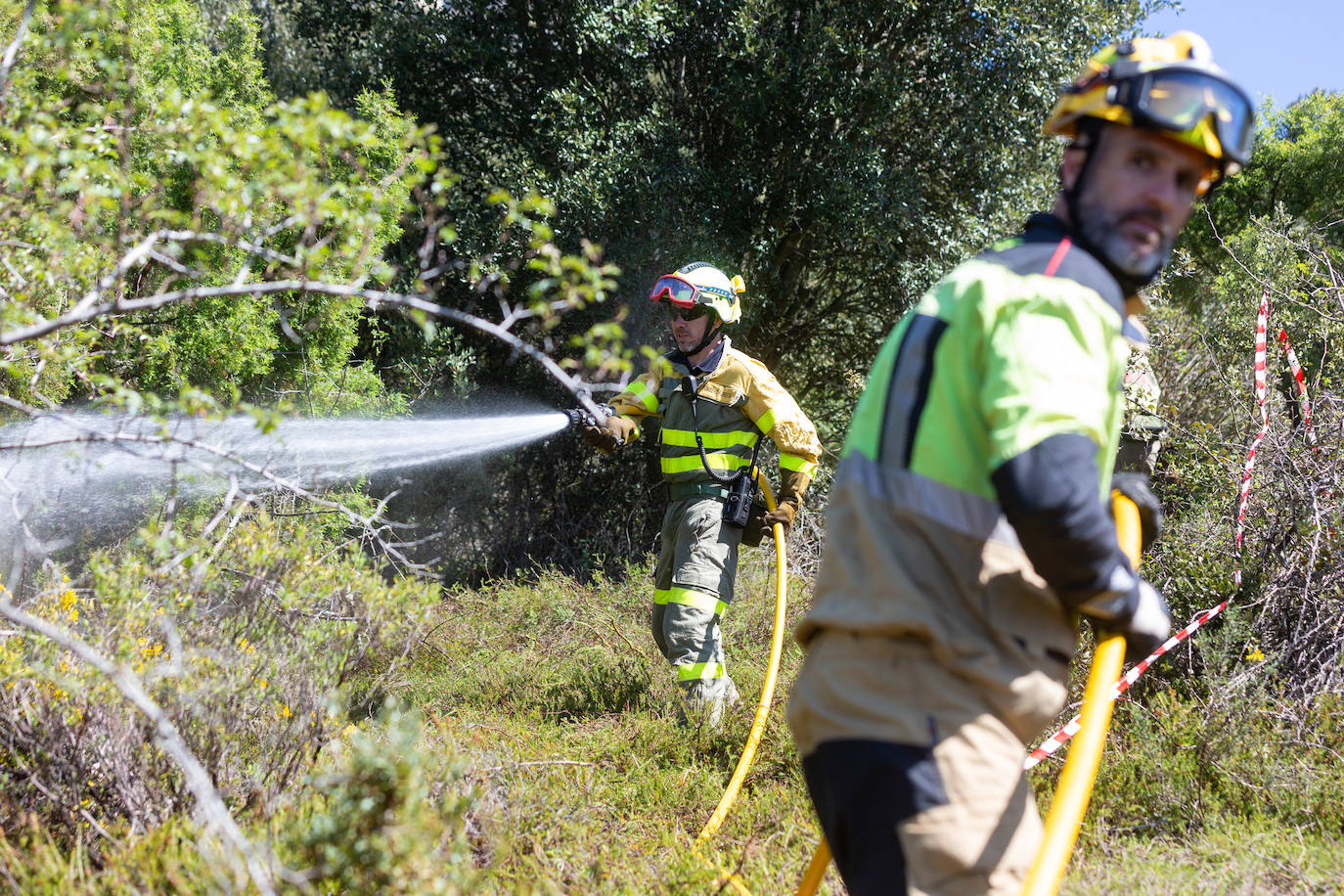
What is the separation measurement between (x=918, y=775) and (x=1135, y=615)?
1.67 feet

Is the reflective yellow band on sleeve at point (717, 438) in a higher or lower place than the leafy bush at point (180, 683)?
higher

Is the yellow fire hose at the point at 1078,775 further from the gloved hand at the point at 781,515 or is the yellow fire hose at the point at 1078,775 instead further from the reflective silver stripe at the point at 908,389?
the gloved hand at the point at 781,515

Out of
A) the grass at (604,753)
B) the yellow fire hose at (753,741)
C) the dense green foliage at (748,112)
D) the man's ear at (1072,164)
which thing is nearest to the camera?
the man's ear at (1072,164)

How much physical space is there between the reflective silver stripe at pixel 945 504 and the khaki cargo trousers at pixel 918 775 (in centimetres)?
23

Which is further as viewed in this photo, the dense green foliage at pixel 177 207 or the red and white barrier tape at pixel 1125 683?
the red and white barrier tape at pixel 1125 683

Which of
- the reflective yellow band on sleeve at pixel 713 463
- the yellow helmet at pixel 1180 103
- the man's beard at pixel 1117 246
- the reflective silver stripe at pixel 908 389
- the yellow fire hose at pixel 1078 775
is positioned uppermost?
the yellow helmet at pixel 1180 103

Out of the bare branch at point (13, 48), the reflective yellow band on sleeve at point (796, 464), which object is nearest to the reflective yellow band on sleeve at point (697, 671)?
the reflective yellow band on sleeve at point (796, 464)

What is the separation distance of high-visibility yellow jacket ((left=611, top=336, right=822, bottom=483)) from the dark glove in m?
2.98

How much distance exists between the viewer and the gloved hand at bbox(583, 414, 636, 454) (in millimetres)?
4676

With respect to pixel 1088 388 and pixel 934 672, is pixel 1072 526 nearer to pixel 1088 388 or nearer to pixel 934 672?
pixel 1088 388

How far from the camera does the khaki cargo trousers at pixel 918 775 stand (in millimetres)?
1622

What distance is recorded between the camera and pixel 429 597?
134 inches

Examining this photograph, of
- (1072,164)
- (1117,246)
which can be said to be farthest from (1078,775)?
(1072,164)

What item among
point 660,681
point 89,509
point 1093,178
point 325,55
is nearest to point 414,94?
point 325,55
